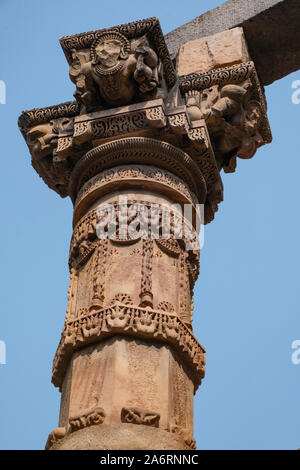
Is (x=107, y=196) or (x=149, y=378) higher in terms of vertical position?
(x=107, y=196)

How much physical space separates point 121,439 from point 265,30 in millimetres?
5671

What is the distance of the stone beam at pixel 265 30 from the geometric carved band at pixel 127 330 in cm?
428

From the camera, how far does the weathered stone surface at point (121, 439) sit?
5.34m

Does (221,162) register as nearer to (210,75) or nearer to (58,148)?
(210,75)

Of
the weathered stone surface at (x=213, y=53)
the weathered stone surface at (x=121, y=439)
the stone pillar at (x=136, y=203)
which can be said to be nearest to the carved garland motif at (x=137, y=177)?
the stone pillar at (x=136, y=203)

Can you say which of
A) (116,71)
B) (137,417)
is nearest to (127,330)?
(137,417)

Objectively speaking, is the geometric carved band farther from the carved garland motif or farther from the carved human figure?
the carved human figure

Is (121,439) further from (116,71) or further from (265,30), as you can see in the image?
(265,30)

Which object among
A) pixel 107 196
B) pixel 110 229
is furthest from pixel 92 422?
pixel 107 196

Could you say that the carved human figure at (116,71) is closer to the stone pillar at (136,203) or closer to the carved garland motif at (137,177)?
the stone pillar at (136,203)

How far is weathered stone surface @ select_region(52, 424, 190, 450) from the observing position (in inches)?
210

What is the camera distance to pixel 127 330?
5.99 meters

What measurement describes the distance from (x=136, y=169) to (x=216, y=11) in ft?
11.2

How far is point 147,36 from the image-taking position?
7.63 meters
